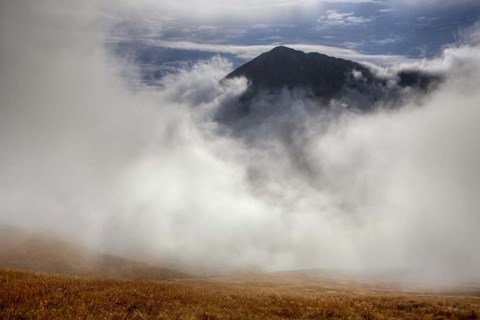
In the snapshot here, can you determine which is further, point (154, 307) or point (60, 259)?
point (60, 259)

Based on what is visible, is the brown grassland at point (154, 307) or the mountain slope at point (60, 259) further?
the mountain slope at point (60, 259)

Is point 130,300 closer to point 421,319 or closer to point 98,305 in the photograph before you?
point 98,305

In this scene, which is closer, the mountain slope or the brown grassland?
the brown grassland

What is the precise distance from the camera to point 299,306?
1079 inches

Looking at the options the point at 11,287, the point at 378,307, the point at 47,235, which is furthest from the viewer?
the point at 47,235

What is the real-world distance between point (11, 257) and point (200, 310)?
111 m

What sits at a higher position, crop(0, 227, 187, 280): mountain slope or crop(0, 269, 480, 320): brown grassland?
crop(0, 227, 187, 280): mountain slope

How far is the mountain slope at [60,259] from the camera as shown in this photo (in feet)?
388

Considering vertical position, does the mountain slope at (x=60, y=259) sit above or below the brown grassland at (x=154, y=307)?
above

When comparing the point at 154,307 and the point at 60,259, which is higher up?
the point at 60,259

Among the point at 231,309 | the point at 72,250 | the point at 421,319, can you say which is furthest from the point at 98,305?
the point at 72,250

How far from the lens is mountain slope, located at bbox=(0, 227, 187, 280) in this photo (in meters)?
118

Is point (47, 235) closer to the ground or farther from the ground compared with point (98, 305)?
farther from the ground

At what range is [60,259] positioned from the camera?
12975 centimetres
